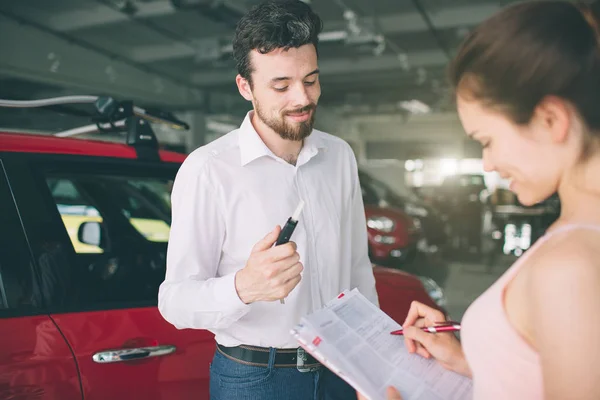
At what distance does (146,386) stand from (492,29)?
133cm

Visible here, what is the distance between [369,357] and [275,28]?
0.87 meters

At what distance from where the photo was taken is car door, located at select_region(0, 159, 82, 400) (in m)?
1.37

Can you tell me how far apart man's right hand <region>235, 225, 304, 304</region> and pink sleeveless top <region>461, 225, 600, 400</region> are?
0.39 m

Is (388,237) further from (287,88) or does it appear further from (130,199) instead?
(287,88)

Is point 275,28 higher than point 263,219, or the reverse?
point 275,28

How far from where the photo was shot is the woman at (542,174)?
658 mm

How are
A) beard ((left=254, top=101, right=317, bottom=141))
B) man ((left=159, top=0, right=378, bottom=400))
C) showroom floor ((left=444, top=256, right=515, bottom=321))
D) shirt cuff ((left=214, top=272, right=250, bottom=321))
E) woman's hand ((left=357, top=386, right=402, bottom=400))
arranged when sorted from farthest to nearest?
1. showroom floor ((left=444, top=256, right=515, bottom=321))
2. beard ((left=254, top=101, right=317, bottom=141))
3. man ((left=159, top=0, right=378, bottom=400))
4. shirt cuff ((left=214, top=272, right=250, bottom=321))
5. woman's hand ((left=357, top=386, right=402, bottom=400))

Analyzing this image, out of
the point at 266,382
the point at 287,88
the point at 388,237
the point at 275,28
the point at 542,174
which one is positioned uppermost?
the point at 275,28

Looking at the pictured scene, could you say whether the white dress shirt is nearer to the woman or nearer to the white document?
the white document

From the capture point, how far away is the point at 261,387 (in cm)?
133

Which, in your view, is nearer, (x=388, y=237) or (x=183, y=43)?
(x=388, y=237)

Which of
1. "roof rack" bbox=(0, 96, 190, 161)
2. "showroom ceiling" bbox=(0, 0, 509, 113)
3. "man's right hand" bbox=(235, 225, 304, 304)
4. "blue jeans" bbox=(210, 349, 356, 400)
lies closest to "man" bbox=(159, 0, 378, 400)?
"blue jeans" bbox=(210, 349, 356, 400)

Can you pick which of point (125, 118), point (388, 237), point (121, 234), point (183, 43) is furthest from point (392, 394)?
point (183, 43)

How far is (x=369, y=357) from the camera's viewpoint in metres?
1.02
